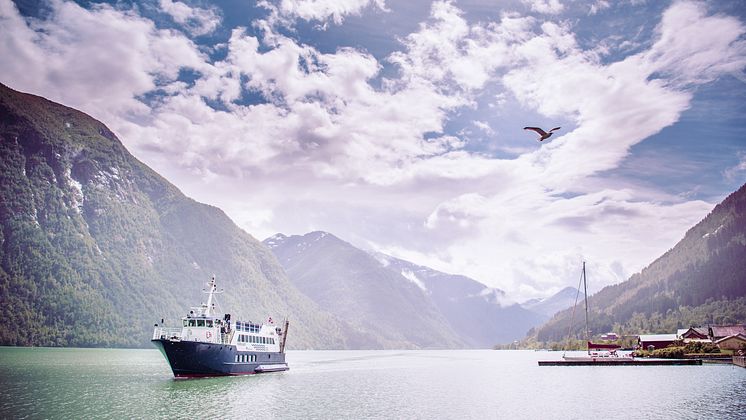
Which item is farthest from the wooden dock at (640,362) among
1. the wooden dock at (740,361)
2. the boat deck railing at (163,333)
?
the boat deck railing at (163,333)

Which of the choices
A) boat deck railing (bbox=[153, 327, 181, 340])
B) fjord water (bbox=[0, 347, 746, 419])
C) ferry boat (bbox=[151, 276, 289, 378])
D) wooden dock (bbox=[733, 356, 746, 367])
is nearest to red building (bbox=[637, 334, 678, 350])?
wooden dock (bbox=[733, 356, 746, 367])

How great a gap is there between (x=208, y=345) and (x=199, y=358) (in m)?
2.54

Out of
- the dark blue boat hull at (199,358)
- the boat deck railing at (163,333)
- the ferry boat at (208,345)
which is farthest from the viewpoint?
the ferry boat at (208,345)

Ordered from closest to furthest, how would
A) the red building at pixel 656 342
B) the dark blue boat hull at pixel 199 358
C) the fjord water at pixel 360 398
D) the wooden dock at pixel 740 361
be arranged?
the fjord water at pixel 360 398, the dark blue boat hull at pixel 199 358, the wooden dock at pixel 740 361, the red building at pixel 656 342

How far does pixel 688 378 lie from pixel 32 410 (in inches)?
4027

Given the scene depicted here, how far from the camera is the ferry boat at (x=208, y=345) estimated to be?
8356 centimetres

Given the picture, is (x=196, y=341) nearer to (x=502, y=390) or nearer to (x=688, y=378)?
(x=502, y=390)

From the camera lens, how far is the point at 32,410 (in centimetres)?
5134

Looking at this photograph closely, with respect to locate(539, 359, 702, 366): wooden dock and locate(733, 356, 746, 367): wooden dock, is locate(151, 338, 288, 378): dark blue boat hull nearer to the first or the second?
locate(539, 359, 702, 366): wooden dock

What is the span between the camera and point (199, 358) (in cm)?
8500

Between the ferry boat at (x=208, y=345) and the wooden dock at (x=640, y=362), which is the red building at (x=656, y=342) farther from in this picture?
the ferry boat at (x=208, y=345)

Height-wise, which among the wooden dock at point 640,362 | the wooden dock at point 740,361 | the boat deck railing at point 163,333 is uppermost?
the boat deck railing at point 163,333

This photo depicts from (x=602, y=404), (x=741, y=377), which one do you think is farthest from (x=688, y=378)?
(x=602, y=404)

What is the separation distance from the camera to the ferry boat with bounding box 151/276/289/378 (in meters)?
83.6
